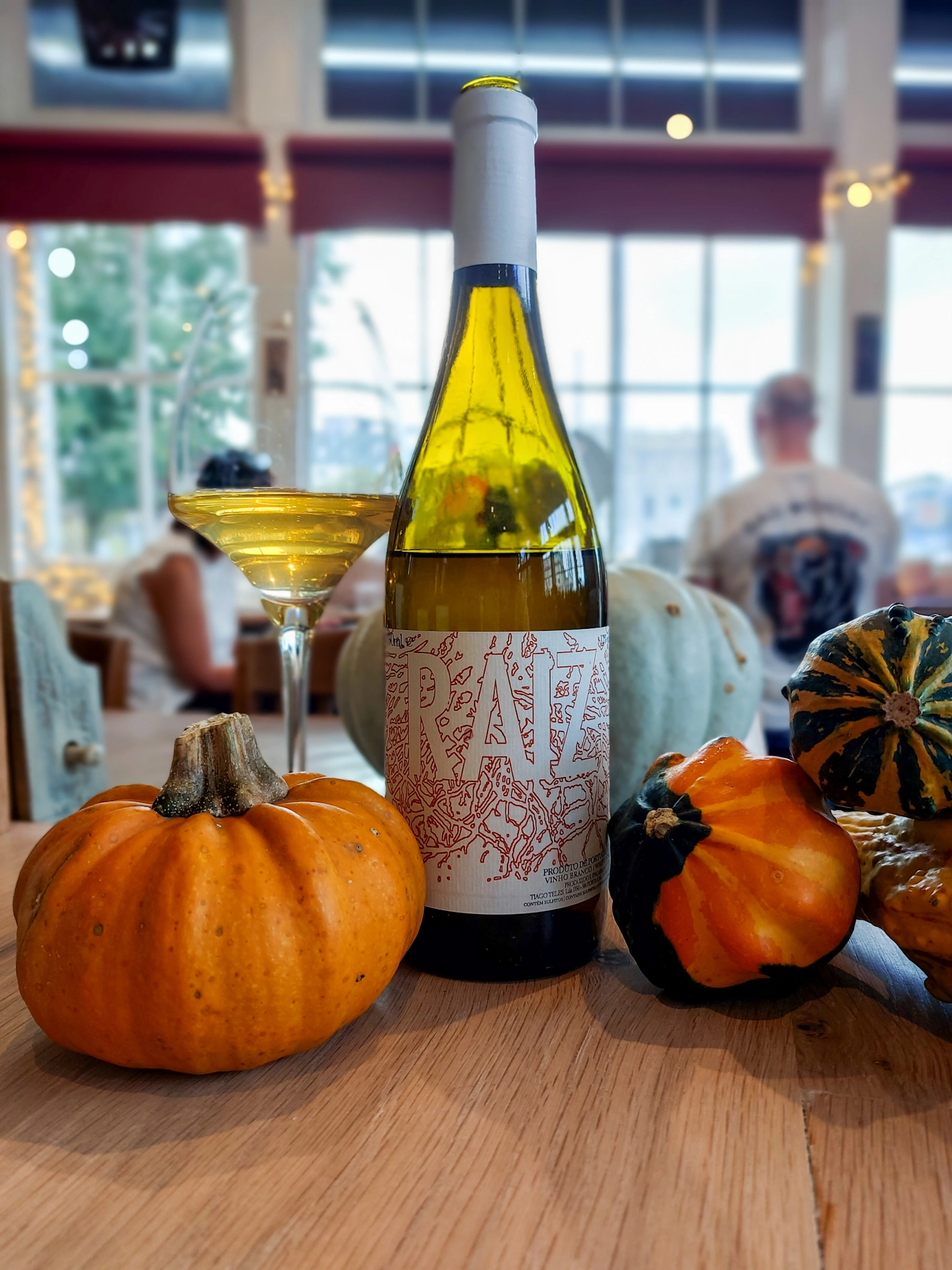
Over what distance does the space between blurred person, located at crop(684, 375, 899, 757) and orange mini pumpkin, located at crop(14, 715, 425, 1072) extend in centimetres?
244

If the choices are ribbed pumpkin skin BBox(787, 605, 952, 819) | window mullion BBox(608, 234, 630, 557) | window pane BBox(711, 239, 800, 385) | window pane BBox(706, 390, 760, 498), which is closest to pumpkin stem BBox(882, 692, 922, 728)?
ribbed pumpkin skin BBox(787, 605, 952, 819)

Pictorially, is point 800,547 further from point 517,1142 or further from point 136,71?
point 136,71

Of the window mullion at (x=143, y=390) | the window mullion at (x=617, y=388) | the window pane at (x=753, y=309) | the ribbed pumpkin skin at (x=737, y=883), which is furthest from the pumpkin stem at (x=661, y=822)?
the window mullion at (x=143, y=390)

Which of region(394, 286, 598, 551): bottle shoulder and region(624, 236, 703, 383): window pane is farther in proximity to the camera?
region(624, 236, 703, 383): window pane

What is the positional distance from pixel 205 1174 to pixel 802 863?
253 millimetres

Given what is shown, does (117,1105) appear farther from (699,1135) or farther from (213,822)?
(699,1135)

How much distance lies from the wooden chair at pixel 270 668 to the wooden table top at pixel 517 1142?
114 centimetres

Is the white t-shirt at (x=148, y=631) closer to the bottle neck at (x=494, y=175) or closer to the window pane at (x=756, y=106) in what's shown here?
the bottle neck at (x=494, y=175)

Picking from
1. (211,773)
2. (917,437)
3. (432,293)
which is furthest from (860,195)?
(211,773)

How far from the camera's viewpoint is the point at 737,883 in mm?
395

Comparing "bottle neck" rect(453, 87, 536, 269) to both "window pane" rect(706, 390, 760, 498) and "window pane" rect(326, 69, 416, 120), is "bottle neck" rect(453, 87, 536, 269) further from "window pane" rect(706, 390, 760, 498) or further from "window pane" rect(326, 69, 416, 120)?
"window pane" rect(326, 69, 416, 120)

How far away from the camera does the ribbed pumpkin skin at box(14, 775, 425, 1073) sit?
34 centimetres

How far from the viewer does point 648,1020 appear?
0.41 meters

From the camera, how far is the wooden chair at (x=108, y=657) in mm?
1795
